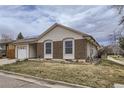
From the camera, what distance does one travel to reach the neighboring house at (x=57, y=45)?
5.94 m

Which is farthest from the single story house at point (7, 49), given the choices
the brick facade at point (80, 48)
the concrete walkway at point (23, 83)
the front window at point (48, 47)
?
the brick facade at point (80, 48)

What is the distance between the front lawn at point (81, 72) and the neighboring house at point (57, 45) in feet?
1.08

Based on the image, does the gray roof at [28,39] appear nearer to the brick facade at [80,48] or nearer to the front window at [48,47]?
the front window at [48,47]

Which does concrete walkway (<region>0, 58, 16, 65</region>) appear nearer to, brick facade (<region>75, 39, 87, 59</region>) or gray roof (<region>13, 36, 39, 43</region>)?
gray roof (<region>13, 36, 39, 43</region>)

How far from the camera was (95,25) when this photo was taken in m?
5.38

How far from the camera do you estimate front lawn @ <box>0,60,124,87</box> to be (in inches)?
204

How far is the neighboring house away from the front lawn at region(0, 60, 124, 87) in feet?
1.08

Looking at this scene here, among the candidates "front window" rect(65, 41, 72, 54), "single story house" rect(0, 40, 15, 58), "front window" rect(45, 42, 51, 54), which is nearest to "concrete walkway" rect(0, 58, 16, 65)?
"single story house" rect(0, 40, 15, 58)

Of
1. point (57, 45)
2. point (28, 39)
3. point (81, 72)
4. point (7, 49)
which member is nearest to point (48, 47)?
point (57, 45)

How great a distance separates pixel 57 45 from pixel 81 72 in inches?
54.4

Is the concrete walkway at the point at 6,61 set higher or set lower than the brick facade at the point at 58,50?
lower

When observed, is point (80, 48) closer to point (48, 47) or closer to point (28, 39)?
point (48, 47)

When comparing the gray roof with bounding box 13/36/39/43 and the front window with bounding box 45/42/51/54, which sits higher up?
the gray roof with bounding box 13/36/39/43

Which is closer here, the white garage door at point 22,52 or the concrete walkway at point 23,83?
the concrete walkway at point 23,83
